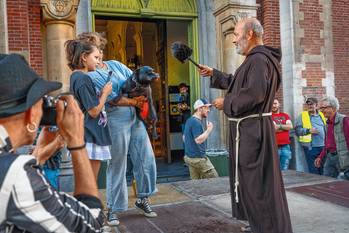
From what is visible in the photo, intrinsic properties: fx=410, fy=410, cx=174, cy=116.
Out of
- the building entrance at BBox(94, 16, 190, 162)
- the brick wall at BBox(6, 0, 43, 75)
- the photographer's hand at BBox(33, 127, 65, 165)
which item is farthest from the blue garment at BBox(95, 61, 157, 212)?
the building entrance at BBox(94, 16, 190, 162)

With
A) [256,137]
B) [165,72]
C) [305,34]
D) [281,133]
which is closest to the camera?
[256,137]

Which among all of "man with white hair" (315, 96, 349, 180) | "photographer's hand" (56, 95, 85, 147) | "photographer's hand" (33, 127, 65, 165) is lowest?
"man with white hair" (315, 96, 349, 180)

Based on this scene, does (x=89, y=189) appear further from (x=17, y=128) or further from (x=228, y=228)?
(x=228, y=228)

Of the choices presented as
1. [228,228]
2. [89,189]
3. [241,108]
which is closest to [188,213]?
[228,228]

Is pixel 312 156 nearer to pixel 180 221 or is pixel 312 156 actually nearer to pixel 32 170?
pixel 180 221

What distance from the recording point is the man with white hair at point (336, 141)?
6.33m

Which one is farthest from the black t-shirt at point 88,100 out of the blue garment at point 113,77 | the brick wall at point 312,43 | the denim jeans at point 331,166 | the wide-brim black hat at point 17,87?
the brick wall at point 312,43

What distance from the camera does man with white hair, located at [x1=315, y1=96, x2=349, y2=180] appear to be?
249 inches

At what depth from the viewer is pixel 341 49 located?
1073cm

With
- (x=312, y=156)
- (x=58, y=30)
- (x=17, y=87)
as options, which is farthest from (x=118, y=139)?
(x=312, y=156)

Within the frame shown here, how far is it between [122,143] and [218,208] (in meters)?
1.57

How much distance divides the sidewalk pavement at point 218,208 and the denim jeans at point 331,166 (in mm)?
498

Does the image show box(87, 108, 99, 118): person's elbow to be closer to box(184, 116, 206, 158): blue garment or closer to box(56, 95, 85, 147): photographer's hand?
box(56, 95, 85, 147): photographer's hand

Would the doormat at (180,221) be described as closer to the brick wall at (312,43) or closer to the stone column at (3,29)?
the stone column at (3,29)
